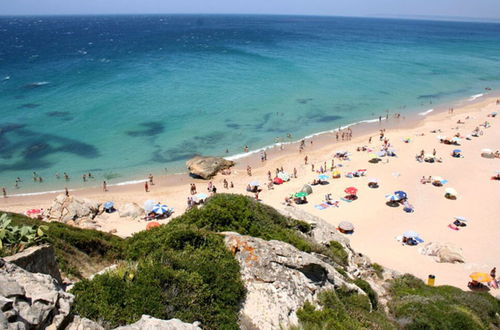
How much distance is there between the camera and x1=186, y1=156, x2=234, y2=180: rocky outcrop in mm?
31953

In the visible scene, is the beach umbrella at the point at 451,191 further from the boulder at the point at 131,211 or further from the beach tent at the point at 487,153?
the boulder at the point at 131,211

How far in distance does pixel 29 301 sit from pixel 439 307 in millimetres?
11882

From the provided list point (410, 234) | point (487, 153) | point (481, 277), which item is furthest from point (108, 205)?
point (487, 153)

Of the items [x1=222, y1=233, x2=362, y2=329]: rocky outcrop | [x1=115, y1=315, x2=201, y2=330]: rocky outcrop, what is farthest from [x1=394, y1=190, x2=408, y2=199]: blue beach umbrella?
[x1=115, y1=315, x2=201, y2=330]: rocky outcrop

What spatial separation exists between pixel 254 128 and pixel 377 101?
22179mm

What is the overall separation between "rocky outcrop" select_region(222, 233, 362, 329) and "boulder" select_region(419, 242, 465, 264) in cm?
1207

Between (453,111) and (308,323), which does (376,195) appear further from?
(453,111)

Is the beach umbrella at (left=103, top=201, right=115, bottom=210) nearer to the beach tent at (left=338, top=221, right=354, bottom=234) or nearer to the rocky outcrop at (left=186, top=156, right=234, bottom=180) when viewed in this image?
the rocky outcrop at (left=186, top=156, right=234, bottom=180)

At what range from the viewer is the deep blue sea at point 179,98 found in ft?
119

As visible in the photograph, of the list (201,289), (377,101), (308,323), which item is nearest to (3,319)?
(201,289)

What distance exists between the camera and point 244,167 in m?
34.8

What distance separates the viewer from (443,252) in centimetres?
1969

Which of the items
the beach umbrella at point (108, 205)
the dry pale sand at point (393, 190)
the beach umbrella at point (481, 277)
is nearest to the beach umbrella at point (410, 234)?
the dry pale sand at point (393, 190)

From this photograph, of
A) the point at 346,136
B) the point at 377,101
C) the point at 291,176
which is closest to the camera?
the point at 291,176
